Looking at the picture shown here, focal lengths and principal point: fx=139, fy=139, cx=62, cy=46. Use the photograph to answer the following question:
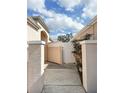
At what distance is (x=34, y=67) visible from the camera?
6488 millimetres

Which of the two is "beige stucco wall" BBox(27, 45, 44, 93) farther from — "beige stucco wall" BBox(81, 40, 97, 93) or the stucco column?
"beige stucco wall" BBox(81, 40, 97, 93)

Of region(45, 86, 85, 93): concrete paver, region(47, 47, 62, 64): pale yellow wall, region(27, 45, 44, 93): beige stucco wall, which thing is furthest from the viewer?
region(47, 47, 62, 64): pale yellow wall

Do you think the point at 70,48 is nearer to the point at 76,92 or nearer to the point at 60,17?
the point at 60,17

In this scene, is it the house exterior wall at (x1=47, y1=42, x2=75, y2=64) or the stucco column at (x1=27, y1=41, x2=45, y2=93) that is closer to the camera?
the stucco column at (x1=27, y1=41, x2=45, y2=93)

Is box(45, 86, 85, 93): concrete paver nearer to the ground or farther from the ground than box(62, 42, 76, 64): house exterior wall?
nearer to the ground

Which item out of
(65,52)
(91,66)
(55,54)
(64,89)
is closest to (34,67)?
(64,89)

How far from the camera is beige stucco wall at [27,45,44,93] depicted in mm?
6434

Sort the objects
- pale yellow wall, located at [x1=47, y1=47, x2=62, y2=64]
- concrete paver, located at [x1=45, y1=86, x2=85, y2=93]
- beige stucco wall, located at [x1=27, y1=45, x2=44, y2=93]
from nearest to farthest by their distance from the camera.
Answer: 1. beige stucco wall, located at [x1=27, y1=45, x2=44, y2=93]
2. concrete paver, located at [x1=45, y1=86, x2=85, y2=93]
3. pale yellow wall, located at [x1=47, y1=47, x2=62, y2=64]

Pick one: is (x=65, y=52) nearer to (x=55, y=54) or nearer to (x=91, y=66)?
(x=55, y=54)

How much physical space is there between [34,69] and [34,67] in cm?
9

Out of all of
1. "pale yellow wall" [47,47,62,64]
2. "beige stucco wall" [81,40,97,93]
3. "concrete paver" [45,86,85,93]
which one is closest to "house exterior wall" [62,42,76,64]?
"pale yellow wall" [47,47,62,64]
